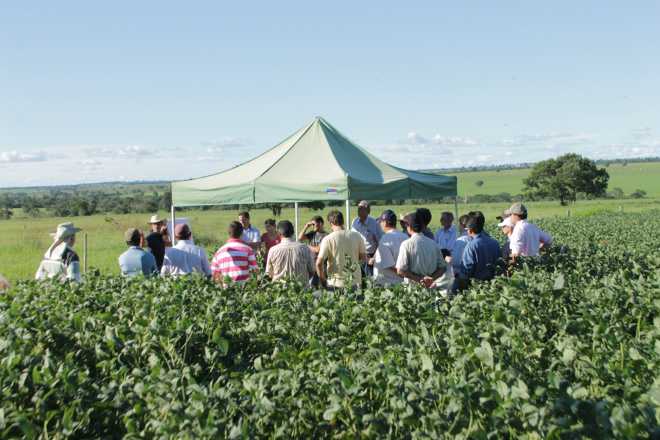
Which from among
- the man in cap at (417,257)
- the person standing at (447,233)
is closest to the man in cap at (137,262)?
the man in cap at (417,257)

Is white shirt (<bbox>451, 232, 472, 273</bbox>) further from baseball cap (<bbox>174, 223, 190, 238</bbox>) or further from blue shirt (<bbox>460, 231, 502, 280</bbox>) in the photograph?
baseball cap (<bbox>174, 223, 190, 238</bbox>)

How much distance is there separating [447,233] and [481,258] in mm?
2262

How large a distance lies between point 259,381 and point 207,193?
6.86m

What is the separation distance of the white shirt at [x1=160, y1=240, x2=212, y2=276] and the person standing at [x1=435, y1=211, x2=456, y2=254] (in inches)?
138

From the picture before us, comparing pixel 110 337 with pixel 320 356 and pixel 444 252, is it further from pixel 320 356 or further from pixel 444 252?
pixel 444 252

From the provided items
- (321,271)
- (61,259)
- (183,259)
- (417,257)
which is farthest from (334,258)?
(61,259)

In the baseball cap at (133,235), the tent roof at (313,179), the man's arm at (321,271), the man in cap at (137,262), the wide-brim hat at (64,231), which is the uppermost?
the tent roof at (313,179)

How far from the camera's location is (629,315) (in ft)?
10.3

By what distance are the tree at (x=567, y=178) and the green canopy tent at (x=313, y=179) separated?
205ft

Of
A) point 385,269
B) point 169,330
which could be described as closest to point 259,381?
point 169,330

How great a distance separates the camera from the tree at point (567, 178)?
6519cm

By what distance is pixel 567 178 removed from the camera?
2552 inches

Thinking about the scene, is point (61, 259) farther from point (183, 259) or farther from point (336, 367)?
point (336, 367)

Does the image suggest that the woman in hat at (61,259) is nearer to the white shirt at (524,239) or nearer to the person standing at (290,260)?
the person standing at (290,260)
